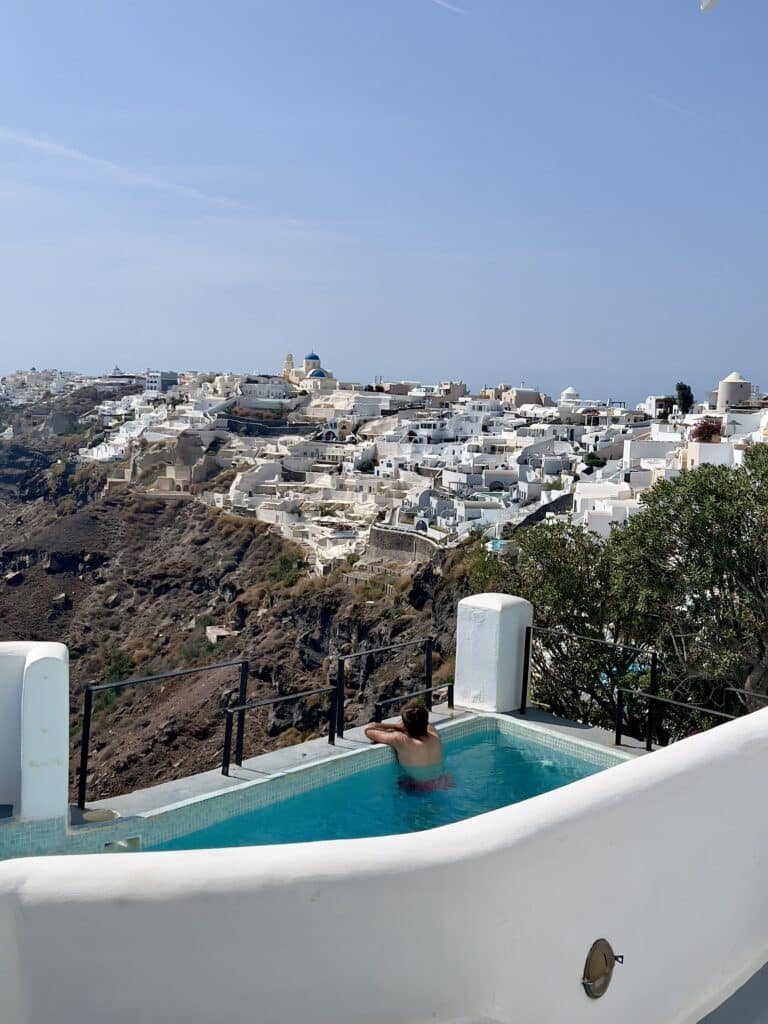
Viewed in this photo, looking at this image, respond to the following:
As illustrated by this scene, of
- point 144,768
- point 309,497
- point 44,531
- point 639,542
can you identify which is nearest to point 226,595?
point 309,497

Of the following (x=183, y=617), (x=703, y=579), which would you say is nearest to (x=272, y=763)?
(x=703, y=579)

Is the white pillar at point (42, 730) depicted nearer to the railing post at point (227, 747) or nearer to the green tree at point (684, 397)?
Result: the railing post at point (227, 747)

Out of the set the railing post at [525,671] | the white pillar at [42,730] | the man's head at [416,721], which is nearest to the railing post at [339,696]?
the man's head at [416,721]

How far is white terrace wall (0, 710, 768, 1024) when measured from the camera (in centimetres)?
198

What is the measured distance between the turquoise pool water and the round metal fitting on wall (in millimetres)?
2180

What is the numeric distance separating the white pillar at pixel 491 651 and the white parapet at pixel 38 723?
8.73ft

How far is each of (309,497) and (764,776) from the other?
158 ft

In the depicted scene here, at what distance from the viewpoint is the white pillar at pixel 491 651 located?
605 centimetres

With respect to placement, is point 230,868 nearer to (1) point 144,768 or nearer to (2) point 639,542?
(2) point 639,542

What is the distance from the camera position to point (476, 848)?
220 centimetres

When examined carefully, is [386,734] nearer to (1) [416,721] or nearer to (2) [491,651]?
(1) [416,721]

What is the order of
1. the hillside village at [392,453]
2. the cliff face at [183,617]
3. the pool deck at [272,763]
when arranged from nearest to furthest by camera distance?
the pool deck at [272,763] < the cliff face at [183,617] < the hillside village at [392,453]

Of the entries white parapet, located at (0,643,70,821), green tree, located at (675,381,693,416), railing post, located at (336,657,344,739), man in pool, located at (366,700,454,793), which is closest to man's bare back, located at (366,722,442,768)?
man in pool, located at (366,700,454,793)

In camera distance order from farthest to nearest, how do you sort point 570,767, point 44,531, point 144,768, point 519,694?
point 44,531 < point 144,768 < point 519,694 < point 570,767
